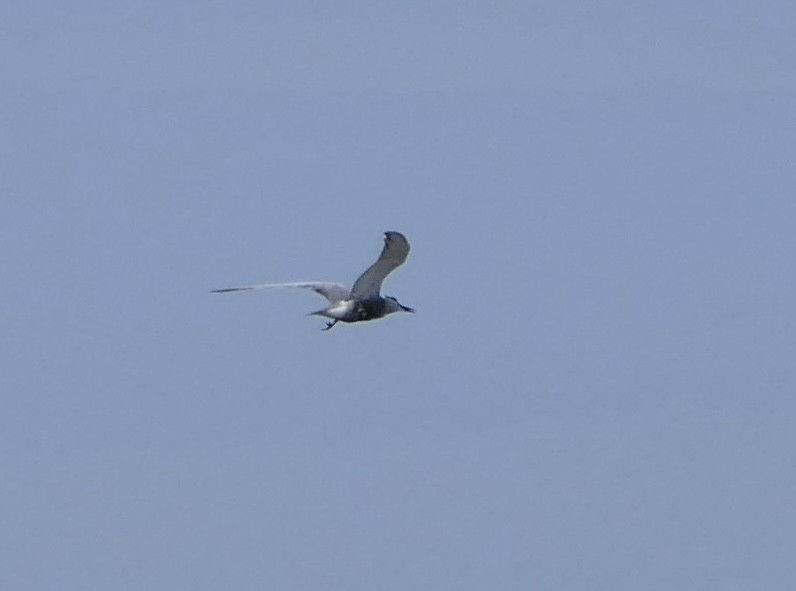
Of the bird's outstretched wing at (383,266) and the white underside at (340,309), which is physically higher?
the bird's outstretched wing at (383,266)

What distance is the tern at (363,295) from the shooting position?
40.3 m

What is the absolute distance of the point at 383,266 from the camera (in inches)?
1591

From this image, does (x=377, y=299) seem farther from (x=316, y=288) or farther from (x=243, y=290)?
(x=243, y=290)

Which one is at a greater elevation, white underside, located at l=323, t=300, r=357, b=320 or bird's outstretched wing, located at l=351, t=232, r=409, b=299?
bird's outstretched wing, located at l=351, t=232, r=409, b=299

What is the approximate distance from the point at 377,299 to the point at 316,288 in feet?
4.86

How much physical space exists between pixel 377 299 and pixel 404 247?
303 cm

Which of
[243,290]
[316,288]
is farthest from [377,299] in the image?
[243,290]

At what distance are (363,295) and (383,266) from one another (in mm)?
1446

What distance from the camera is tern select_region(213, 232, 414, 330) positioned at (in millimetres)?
40312

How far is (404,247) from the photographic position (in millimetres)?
39250

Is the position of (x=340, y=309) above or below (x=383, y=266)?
below

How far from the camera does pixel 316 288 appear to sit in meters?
41.9

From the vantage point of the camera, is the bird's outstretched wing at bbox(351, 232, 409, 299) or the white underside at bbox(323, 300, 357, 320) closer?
the bird's outstretched wing at bbox(351, 232, 409, 299)

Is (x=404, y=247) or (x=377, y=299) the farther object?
(x=377, y=299)
